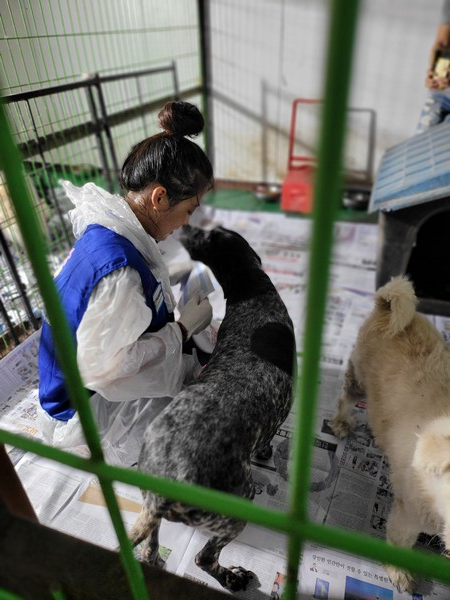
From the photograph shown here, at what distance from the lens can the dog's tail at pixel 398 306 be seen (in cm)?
131

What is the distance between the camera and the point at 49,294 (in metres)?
0.49

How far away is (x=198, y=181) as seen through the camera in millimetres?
1271

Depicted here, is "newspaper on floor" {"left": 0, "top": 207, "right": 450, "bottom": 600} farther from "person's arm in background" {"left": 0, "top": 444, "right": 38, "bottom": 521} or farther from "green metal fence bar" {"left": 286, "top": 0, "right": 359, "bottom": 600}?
"person's arm in background" {"left": 0, "top": 444, "right": 38, "bottom": 521}

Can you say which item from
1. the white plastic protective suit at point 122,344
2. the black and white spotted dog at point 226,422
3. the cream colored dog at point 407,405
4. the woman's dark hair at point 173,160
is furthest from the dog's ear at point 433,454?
the woman's dark hair at point 173,160

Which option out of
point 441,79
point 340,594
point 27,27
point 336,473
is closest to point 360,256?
point 441,79

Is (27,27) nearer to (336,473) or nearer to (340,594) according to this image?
(336,473)

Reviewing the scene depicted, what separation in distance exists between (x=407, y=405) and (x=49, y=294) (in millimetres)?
1071

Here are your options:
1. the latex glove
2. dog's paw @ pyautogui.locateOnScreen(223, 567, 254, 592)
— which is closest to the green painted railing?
dog's paw @ pyautogui.locateOnScreen(223, 567, 254, 592)

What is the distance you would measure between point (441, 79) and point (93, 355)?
317cm

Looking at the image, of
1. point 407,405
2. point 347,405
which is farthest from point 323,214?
point 347,405

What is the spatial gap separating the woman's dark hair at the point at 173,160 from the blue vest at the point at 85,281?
0.74ft

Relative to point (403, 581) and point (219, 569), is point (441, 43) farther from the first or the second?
point (219, 569)

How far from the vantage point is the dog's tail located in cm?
131

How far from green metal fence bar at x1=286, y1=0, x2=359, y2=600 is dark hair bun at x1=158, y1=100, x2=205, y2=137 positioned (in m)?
1.07
